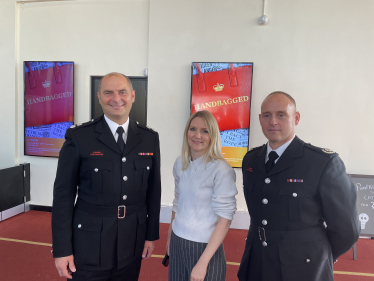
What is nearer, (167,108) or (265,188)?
(265,188)

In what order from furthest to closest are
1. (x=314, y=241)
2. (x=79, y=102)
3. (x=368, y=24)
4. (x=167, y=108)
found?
(x=79, y=102) < (x=167, y=108) < (x=368, y=24) < (x=314, y=241)

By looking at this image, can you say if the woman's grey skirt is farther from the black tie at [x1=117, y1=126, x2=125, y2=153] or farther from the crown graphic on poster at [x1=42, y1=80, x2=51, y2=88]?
the crown graphic on poster at [x1=42, y1=80, x2=51, y2=88]

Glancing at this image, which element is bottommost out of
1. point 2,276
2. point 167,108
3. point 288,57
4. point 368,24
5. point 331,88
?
point 2,276

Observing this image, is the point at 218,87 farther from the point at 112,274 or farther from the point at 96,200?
the point at 112,274

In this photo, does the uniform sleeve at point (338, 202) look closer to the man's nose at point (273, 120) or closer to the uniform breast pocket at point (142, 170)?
the man's nose at point (273, 120)

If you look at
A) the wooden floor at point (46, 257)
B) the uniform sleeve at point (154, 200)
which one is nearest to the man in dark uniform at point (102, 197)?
the uniform sleeve at point (154, 200)

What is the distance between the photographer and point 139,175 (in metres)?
1.48

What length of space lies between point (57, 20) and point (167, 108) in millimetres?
2391

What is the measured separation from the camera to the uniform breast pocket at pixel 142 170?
4.82ft

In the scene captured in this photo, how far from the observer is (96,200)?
1.37 meters

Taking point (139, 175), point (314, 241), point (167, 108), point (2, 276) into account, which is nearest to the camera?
point (314, 241)

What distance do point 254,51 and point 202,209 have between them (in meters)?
2.78

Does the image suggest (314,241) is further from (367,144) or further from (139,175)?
(367,144)

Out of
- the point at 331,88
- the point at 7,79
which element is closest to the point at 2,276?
the point at 7,79
